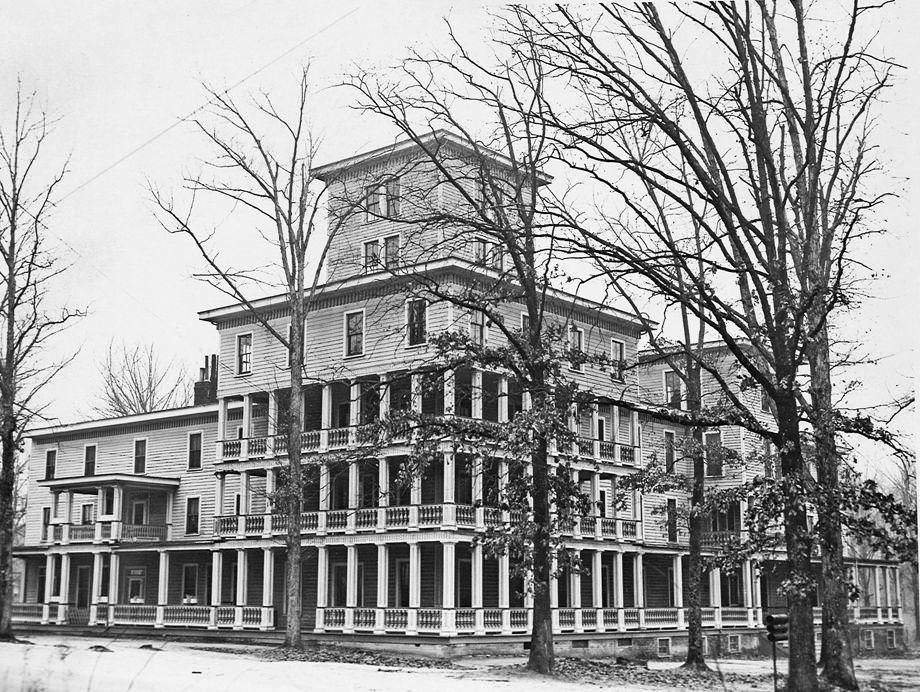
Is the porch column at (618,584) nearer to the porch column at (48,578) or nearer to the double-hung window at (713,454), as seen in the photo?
the double-hung window at (713,454)

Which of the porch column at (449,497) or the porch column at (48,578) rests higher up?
the porch column at (449,497)

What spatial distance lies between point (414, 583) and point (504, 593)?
206cm

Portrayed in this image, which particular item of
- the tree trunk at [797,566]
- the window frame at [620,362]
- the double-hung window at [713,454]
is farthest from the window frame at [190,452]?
the tree trunk at [797,566]

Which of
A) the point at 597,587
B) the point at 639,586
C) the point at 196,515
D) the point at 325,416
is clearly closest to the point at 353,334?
the point at 325,416

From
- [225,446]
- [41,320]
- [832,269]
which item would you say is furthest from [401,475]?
[225,446]

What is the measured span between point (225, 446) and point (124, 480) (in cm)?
304

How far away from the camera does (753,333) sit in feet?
29.1

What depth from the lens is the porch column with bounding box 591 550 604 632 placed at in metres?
26.2

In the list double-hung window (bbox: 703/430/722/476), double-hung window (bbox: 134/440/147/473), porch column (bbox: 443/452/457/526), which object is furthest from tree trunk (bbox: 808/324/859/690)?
double-hung window (bbox: 134/440/147/473)

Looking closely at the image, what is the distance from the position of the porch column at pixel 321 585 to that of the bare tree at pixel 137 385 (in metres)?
5.55

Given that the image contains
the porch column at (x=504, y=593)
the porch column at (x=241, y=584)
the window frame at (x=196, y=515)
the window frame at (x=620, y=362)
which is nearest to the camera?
the window frame at (x=620, y=362)

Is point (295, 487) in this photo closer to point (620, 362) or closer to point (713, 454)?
point (713, 454)

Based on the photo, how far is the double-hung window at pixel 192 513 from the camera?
111 feet

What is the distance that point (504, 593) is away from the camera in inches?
1011
